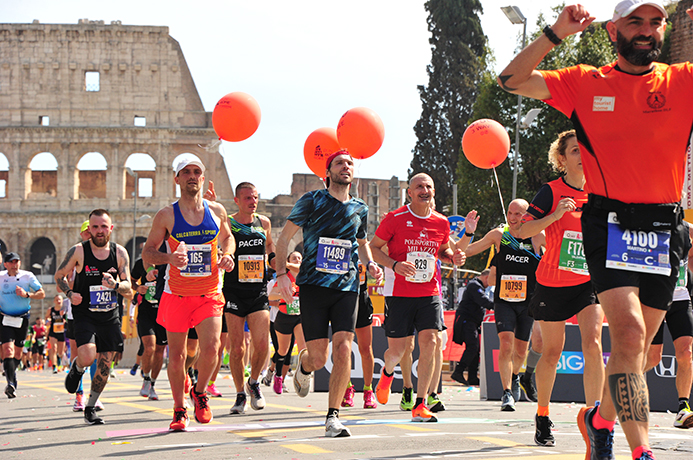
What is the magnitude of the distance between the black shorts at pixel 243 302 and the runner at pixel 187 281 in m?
1.77

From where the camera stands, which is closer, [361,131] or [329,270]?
[329,270]

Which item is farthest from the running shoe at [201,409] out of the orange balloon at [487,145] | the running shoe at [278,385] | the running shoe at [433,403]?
the orange balloon at [487,145]

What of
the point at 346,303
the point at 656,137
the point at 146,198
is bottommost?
the point at 346,303

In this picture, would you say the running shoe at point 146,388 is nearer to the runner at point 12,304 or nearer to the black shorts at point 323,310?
the runner at point 12,304

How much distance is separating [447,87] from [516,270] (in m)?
43.6

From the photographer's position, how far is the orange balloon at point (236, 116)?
440 inches

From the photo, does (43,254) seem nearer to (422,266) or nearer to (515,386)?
(515,386)

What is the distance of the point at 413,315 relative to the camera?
8.41 meters

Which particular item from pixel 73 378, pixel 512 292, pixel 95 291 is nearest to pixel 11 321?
pixel 73 378

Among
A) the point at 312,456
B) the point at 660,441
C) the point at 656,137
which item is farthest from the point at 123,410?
the point at 656,137

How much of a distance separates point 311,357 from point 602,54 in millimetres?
33634

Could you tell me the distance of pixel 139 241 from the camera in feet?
210

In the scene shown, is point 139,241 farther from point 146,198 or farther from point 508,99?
point 508,99

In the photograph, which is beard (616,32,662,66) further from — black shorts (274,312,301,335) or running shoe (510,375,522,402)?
black shorts (274,312,301,335)
